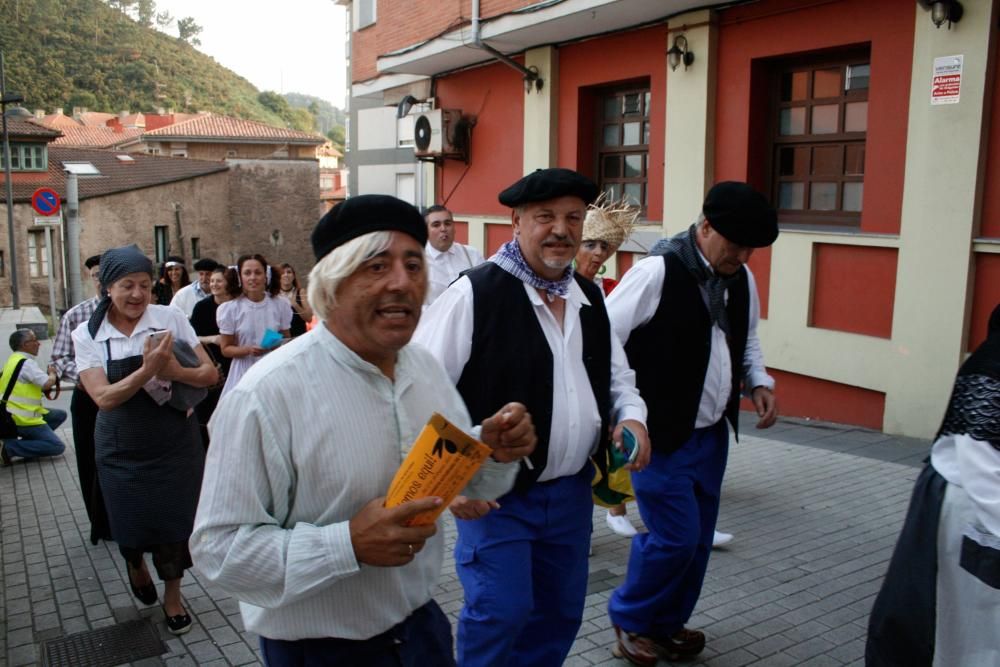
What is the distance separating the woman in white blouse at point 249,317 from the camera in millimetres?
6699

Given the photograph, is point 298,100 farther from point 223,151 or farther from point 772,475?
point 772,475

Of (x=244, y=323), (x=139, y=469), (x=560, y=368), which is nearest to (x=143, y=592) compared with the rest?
(x=139, y=469)

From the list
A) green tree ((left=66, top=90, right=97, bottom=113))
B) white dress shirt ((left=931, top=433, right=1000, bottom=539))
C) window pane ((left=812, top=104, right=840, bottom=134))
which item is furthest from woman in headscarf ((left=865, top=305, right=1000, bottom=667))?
green tree ((left=66, top=90, right=97, bottom=113))

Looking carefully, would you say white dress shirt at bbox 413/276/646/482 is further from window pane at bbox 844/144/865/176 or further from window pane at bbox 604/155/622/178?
window pane at bbox 604/155/622/178

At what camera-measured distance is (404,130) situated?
616 inches

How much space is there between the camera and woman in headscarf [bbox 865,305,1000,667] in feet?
8.63

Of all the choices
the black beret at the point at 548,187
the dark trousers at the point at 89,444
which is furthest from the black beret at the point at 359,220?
the dark trousers at the point at 89,444

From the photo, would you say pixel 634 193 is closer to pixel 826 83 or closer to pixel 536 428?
pixel 826 83

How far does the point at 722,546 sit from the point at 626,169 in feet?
23.9

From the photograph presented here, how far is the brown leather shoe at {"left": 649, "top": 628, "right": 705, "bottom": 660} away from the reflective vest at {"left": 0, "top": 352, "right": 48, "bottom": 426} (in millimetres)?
6526

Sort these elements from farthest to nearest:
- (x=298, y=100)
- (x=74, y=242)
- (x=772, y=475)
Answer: (x=298, y=100) < (x=74, y=242) < (x=772, y=475)

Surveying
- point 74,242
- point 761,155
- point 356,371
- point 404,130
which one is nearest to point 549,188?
point 356,371

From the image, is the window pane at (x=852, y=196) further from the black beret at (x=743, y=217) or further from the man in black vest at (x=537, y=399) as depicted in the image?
the man in black vest at (x=537, y=399)

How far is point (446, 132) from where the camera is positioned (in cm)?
1461
